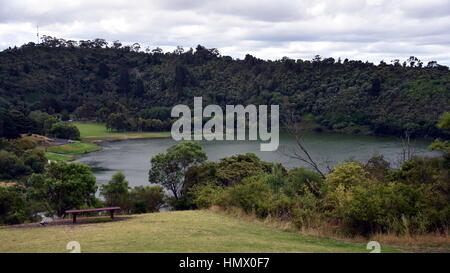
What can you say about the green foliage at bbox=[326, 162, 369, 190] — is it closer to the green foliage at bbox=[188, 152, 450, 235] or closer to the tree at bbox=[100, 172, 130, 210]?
the green foliage at bbox=[188, 152, 450, 235]

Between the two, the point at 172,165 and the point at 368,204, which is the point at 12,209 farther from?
the point at 368,204

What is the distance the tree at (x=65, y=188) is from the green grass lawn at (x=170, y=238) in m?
9.92

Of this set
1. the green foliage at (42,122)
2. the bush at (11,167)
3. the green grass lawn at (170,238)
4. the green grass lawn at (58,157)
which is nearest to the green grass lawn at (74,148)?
the green grass lawn at (58,157)

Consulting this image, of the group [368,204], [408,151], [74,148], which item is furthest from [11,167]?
[368,204]

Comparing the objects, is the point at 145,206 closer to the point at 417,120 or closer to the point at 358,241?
the point at 358,241

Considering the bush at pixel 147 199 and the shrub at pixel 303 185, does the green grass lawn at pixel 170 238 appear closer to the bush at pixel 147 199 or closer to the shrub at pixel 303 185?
the shrub at pixel 303 185

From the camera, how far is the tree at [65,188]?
22.8 metres

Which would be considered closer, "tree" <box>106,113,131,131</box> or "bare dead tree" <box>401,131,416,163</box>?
"bare dead tree" <box>401,131,416,163</box>

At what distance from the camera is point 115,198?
87.8 feet

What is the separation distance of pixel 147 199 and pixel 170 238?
18.7 meters

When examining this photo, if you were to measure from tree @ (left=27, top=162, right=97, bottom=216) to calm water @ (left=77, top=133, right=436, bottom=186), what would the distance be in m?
16.2

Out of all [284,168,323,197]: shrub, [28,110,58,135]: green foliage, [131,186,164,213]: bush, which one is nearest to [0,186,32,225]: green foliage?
[131,186,164,213]: bush

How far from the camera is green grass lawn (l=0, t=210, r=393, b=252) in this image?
29.9 ft
